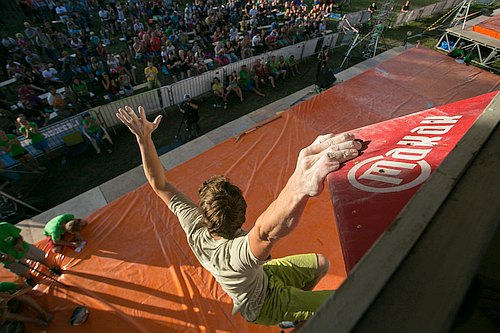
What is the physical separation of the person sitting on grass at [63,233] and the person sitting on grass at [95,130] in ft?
9.98

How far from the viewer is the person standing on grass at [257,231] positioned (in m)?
1.08

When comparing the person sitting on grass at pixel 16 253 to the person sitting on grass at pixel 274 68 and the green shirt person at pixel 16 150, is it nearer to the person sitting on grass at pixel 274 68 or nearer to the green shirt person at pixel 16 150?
the green shirt person at pixel 16 150

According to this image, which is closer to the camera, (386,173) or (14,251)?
(386,173)

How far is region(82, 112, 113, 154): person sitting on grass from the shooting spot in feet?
21.3

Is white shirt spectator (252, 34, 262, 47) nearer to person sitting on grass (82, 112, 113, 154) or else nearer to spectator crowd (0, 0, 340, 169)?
spectator crowd (0, 0, 340, 169)

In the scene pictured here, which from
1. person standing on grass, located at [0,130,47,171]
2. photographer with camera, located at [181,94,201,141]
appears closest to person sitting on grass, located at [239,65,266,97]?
photographer with camera, located at [181,94,201,141]

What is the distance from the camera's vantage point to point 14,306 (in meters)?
3.38

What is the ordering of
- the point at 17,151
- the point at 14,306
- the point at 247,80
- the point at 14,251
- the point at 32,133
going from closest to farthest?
the point at 14,306
the point at 14,251
the point at 17,151
the point at 32,133
the point at 247,80

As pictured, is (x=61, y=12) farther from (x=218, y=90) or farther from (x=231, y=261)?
(x=231, y=261)

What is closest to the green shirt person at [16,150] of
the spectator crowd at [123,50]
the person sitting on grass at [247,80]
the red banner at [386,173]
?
the spectator crowd at [123,50]

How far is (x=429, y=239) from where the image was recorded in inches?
31.0

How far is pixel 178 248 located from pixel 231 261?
298 cm

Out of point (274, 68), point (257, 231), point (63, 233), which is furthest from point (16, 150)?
point (274, 68)

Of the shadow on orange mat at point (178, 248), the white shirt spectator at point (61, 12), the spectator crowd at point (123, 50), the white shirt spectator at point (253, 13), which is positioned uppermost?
the white shirt spectator at point (61, 12)
